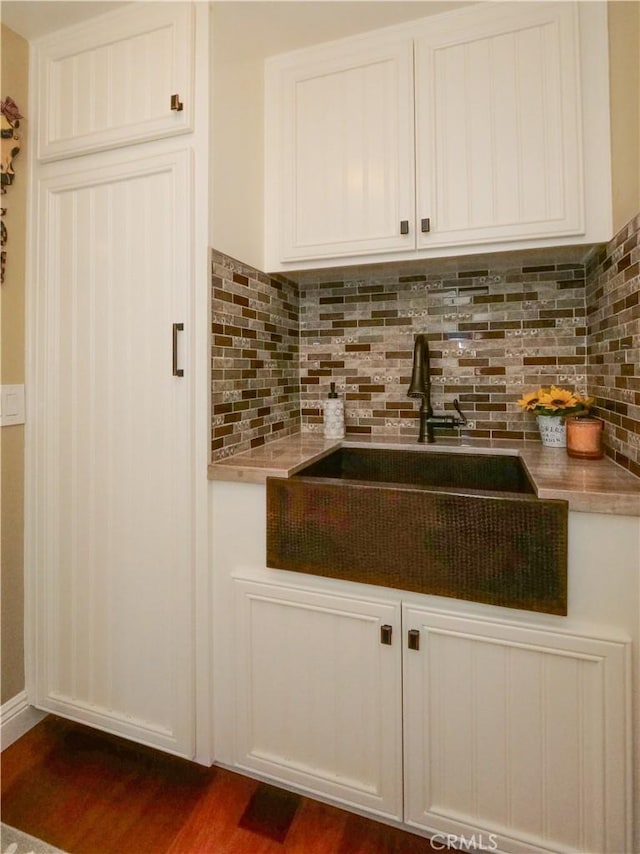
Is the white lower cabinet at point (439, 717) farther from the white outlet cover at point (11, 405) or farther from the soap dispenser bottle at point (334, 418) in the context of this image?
the white outlet cover at point (11, 405)

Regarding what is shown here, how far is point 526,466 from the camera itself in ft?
4.08

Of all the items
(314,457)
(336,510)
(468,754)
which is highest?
(314,457)

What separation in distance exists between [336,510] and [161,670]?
0.78 m

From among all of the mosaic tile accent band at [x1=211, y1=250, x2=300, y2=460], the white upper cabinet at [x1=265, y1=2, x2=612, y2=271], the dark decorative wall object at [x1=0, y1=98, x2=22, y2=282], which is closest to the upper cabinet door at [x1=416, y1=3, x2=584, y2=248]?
the white upper cabinet at [x1=265, y1=2, x2=612, y2=271]

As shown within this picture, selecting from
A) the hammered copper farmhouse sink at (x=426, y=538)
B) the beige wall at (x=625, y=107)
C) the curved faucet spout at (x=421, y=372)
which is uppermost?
the beige wall at (x=625, y=107)

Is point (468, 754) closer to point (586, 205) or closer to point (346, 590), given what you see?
point (346, 590)

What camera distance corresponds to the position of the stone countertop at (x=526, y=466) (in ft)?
3.13

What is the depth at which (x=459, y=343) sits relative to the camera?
5.67 ft

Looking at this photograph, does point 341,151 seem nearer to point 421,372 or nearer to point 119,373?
point 421,372

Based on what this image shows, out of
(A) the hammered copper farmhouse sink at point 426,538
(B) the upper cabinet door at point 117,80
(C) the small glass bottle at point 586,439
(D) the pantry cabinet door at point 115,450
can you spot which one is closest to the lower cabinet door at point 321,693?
(A) the hammered copper farmhouse sink at point 426,538

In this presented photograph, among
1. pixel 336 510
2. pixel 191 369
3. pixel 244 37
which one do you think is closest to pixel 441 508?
pixel 336 510

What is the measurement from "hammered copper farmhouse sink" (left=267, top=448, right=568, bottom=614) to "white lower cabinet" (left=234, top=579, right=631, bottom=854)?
83 millimetres

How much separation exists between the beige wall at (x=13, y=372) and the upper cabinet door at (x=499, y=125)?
132 cm

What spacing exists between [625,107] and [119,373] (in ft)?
5.38
